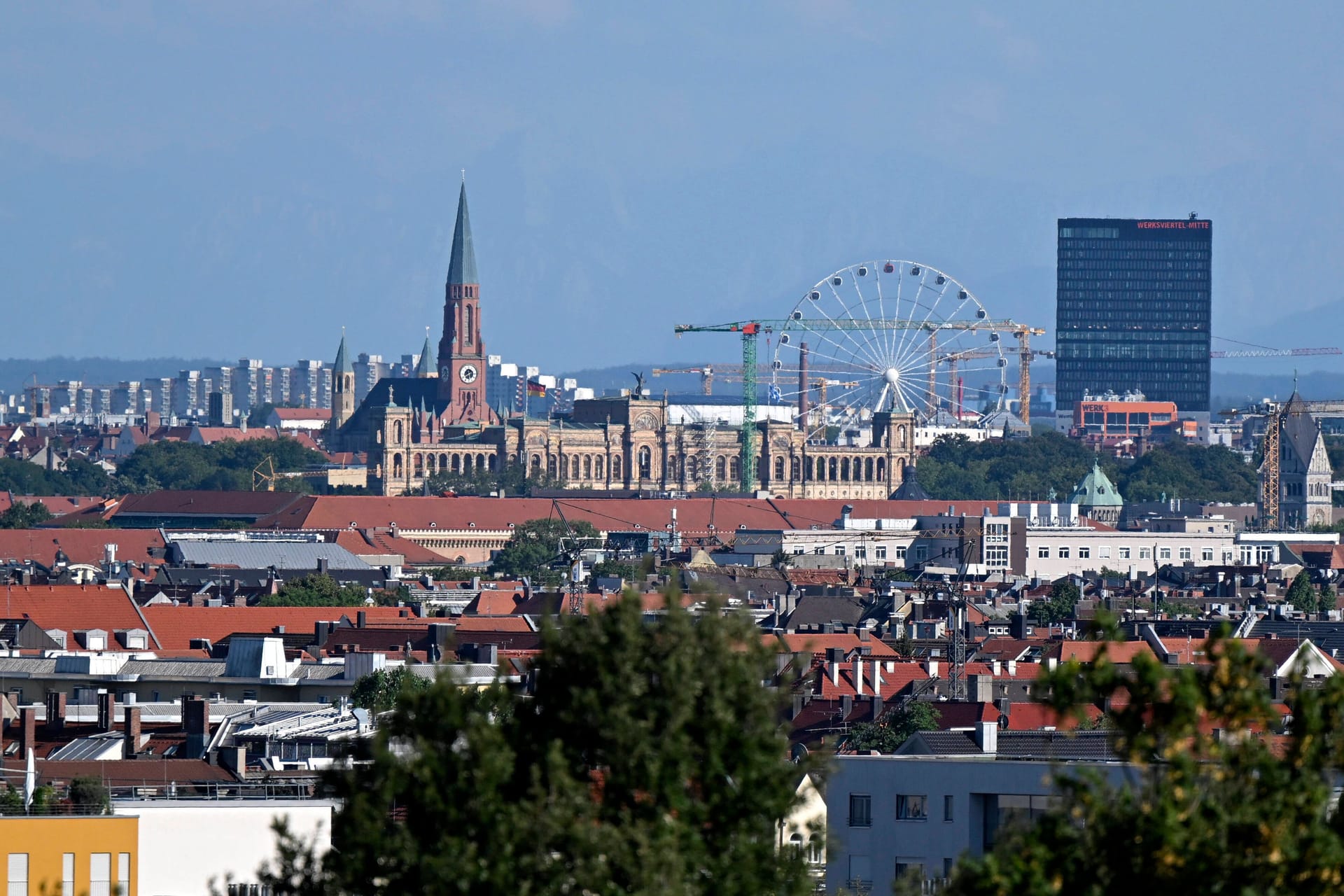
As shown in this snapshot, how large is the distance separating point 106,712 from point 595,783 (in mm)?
33124

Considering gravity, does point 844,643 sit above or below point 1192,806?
below

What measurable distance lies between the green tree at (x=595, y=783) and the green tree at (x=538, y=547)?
10319cm

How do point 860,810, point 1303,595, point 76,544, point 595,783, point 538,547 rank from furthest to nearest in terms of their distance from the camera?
point 538,547 < point 76,544 < point 1303,595 < point 860,810 < point 595,783

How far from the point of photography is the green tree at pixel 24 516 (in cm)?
15412

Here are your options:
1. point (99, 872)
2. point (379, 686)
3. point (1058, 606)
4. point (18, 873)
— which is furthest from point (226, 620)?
point (18, 873)

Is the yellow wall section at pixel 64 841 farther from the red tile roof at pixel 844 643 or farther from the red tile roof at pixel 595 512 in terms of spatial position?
the red tile roof at pixel 595 512

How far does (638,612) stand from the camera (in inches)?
627

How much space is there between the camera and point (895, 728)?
4869 centimetres

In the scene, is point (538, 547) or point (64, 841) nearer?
point (64, 841)

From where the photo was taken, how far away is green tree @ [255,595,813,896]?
15.0 m

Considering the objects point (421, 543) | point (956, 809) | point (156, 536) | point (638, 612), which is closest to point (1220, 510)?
point (421, 543)

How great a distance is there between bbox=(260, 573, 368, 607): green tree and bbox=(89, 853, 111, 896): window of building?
61.0 meters

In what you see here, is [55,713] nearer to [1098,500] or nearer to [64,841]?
[64,841]

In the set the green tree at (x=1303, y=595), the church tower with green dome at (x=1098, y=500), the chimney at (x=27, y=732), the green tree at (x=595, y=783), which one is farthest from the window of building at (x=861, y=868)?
the church tower with green dome at (x=1098, y=500)
